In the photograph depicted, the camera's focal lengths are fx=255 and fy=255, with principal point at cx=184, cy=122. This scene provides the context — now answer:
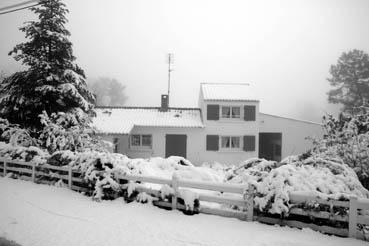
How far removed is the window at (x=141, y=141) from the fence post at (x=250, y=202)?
17.3 m

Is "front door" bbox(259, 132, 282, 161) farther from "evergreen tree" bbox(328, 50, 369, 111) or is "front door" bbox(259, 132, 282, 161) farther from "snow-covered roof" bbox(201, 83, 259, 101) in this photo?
"evergreen tree" bbox(328, 50, 369, 111)

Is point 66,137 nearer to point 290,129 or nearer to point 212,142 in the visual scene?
point 212,142

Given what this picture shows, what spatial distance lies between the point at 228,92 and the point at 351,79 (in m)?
24.9

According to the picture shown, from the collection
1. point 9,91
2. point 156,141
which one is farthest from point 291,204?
point 156,141

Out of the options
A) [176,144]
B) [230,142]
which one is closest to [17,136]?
[176,144]

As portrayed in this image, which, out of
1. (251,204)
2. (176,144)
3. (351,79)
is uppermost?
(351,79)

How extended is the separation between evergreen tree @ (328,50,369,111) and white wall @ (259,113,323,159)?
1638 centimetres

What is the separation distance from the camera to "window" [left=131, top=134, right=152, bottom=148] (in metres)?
22.9

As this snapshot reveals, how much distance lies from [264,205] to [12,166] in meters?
11.0

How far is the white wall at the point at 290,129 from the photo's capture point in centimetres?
2331

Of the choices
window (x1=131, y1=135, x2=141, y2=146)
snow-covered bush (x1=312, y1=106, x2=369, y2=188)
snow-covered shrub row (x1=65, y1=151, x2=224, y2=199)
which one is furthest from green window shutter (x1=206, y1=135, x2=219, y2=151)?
snow-covered shrub row (x1=65, y1=151, x2=224, y2=199)

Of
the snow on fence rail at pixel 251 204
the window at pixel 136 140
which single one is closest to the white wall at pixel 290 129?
the window at pixel 136 140

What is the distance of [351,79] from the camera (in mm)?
37688

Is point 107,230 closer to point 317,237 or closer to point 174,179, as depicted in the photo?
point 174,179
